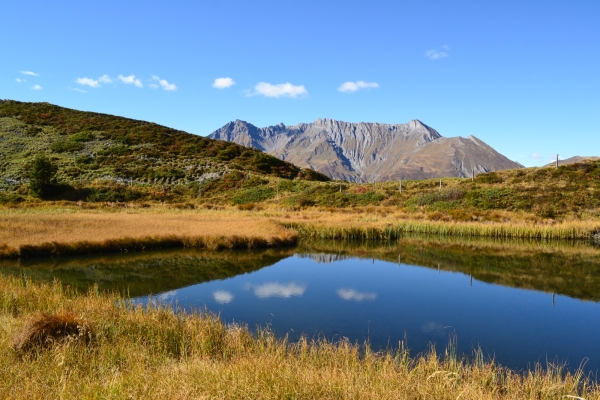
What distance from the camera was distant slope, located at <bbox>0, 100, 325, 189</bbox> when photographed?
60719 mm

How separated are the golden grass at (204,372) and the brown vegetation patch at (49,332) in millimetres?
144

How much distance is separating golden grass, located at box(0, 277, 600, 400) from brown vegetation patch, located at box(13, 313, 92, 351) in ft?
0.47

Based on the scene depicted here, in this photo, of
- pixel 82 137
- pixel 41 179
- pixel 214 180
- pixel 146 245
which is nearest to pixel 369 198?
pixel 214 180

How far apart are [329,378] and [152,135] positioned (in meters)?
77.5

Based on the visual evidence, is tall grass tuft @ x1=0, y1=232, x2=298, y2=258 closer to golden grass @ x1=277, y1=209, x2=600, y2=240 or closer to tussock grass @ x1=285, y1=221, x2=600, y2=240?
tussock grass @ x1=285, y1=221, x2=600, y2=240

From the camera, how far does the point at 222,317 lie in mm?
12016

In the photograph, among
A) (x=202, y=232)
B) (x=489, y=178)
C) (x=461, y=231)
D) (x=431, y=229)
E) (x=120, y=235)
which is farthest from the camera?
(x=489, y=178)

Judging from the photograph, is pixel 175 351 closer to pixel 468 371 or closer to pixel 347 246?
pixel 468 371

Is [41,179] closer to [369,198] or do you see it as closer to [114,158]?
[114,158]

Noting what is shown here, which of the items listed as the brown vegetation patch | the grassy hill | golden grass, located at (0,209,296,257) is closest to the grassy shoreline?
golden grass, located at (0,209,296,257)

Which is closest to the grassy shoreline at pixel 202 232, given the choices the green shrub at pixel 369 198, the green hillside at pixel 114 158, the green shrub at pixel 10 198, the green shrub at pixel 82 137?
the green shrub at pixel 10 198

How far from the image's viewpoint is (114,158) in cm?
6562

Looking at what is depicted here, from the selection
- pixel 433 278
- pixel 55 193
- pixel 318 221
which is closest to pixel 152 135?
pixel 55 193

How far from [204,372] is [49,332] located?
11.6 feet
